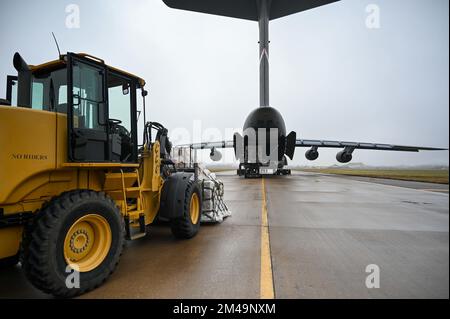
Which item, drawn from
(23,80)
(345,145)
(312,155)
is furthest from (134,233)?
(345,145)

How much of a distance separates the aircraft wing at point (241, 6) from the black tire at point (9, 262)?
43109mm

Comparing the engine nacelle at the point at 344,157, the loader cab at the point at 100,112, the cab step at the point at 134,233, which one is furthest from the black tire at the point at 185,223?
the engine nacelle at the point at 344,157

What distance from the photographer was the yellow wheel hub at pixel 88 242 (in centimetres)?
267

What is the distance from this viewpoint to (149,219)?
4.19 meters

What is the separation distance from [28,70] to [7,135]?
4.30 ft

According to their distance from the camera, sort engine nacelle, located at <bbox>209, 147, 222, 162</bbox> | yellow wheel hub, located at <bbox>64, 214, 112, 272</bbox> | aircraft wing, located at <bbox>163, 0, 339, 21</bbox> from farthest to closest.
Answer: aircraft wing, located at <bbox>163, 0, 339, 21</bbox> < engine nacelle, located at <bbox>209, 147, 222, 162</bbox> < yellow wheel hub, located at <bbox>64, 214, 112, 272</bbox>

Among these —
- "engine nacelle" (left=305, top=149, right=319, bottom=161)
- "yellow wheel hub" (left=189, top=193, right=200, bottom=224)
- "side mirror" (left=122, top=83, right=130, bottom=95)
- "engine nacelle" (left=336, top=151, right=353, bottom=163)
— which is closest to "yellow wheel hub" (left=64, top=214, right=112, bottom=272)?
"side mirror" (left=122, top=83, right=130, bottom=95)

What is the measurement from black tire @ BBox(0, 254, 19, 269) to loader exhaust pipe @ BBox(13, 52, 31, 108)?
1.97 metres

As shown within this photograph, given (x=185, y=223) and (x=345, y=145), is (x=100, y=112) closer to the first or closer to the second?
(x=185, y=223)

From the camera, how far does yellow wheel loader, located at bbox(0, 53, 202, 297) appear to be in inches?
92.1

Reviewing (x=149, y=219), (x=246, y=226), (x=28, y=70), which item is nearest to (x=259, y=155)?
(x=246, y=226)

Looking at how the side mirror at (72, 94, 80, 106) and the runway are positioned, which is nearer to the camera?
the runway

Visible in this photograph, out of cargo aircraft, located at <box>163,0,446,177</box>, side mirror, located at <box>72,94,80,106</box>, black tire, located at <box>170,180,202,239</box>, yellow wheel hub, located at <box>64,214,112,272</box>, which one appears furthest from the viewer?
cargo aircraft, located at <box>163,0,446,177</box>

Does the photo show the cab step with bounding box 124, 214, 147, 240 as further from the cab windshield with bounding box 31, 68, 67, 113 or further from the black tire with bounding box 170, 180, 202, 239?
the cab windshield with bounding box 31, 68, 67, 113
